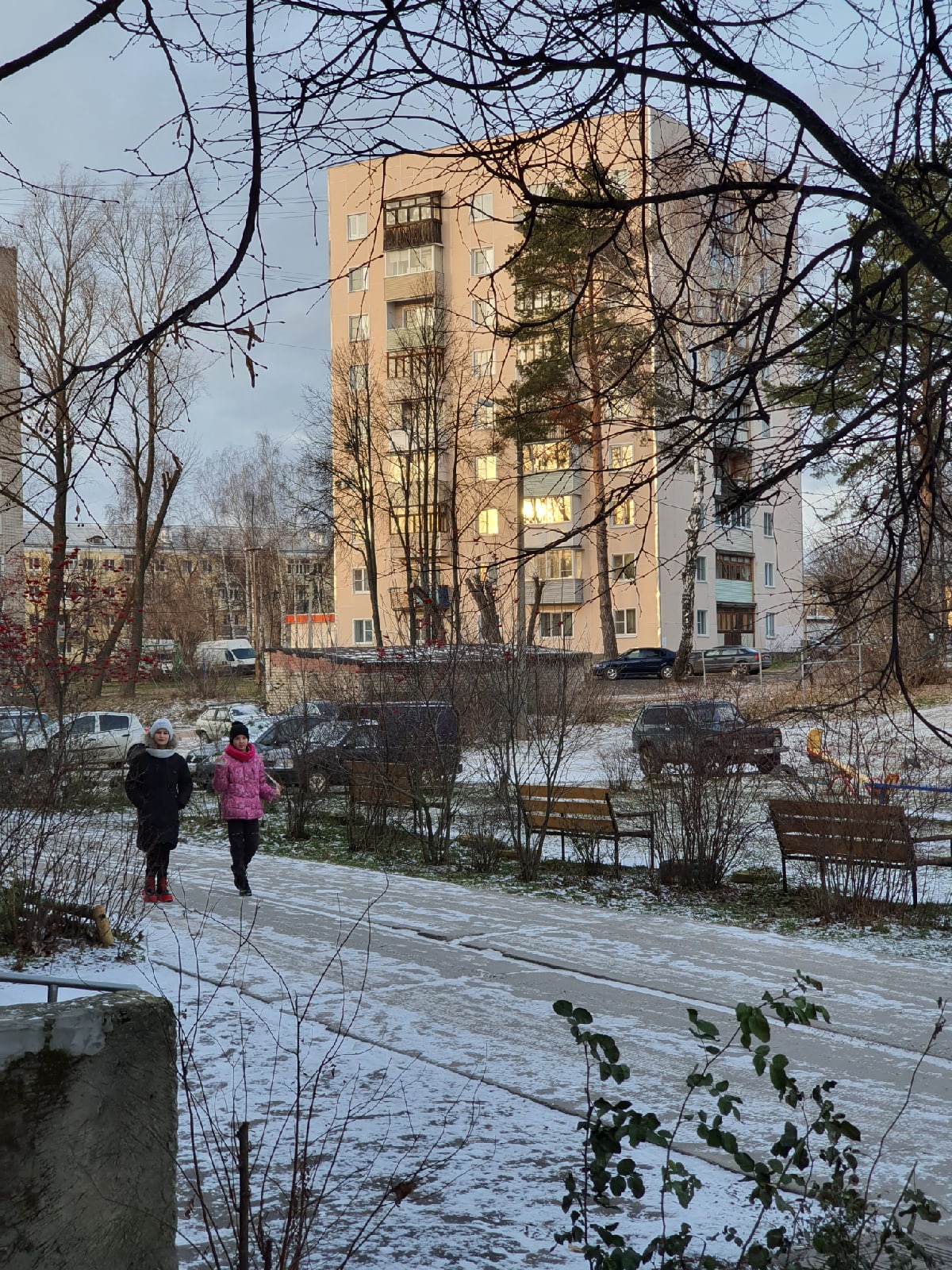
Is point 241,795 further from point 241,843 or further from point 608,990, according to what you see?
point 608,990

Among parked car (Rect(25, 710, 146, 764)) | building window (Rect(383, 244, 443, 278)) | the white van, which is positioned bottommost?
parked car (Rect(25, 710, 146, 764))

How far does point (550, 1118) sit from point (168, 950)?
390cm

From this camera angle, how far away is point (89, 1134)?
135 inches

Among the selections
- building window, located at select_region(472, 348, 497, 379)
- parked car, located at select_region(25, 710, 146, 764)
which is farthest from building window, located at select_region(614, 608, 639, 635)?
building window, located at select_region(472, 348, 497, 379)

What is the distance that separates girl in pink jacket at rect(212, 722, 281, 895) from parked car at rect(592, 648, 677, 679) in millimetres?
30116

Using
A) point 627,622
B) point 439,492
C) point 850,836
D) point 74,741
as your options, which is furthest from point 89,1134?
point 627,622

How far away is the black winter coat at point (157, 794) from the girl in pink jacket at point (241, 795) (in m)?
0.42

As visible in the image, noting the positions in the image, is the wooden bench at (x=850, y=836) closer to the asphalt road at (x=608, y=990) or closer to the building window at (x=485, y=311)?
the asphalt road at (x=608, y=990)

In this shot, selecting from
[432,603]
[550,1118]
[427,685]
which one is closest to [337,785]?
[427,685]

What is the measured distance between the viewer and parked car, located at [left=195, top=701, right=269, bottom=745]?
2755 centimetres

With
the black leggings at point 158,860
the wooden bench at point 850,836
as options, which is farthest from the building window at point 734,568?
the black leggings at point 158,860

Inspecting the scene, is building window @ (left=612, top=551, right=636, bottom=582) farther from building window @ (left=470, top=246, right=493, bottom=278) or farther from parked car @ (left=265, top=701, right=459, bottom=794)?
parked car @ (left=265, top=701, right=459, bottom=794)

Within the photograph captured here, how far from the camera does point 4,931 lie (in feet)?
26.5

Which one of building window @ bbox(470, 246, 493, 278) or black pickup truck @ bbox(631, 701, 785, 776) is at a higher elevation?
building window @ bbox(470, 246, 493, 278)
